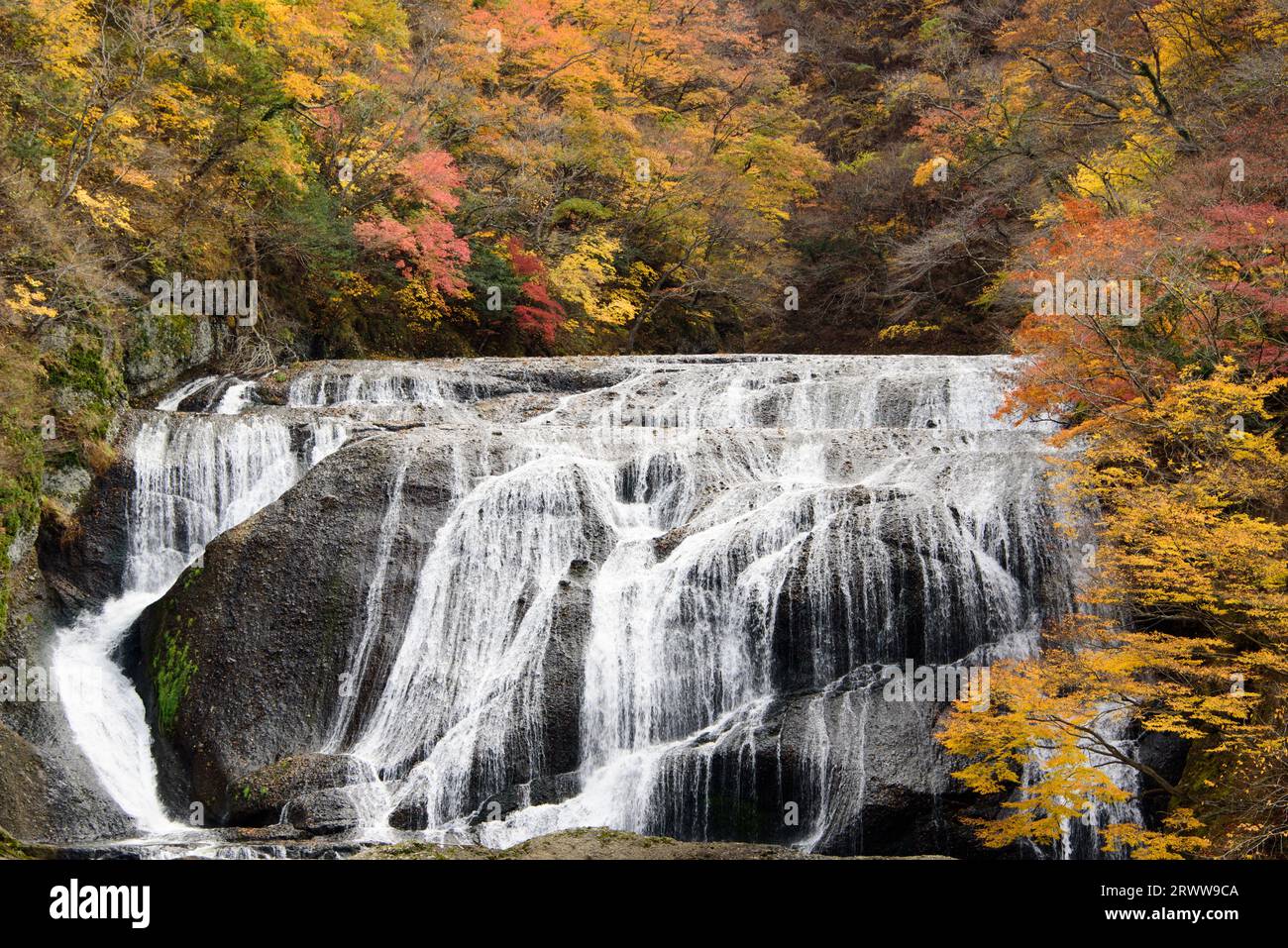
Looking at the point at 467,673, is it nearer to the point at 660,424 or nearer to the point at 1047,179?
the point at 660,424

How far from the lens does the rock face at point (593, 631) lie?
11.0 metres

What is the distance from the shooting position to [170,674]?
1291cm

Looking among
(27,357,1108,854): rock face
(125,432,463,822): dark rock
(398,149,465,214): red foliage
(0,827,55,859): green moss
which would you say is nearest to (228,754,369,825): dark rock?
(27,357,1108,854): rock face

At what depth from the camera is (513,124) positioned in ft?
83.5

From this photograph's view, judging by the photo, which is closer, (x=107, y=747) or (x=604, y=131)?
(x=107, y=747)

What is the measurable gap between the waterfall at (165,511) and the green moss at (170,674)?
0.40 metres

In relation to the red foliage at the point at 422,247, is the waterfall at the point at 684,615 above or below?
below

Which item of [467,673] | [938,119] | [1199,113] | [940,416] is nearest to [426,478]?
[467,673]

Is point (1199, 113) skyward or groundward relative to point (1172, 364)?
skyward

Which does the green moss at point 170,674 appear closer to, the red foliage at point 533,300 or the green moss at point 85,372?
the green moss at point 85,372

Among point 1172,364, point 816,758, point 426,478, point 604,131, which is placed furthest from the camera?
point 604,131

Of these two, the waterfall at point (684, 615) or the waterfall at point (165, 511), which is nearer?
the waterfall at point (684, 615)

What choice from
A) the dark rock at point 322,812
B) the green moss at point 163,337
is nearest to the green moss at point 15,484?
the green moss at point 163,337

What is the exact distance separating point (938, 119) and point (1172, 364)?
19.6 metres
